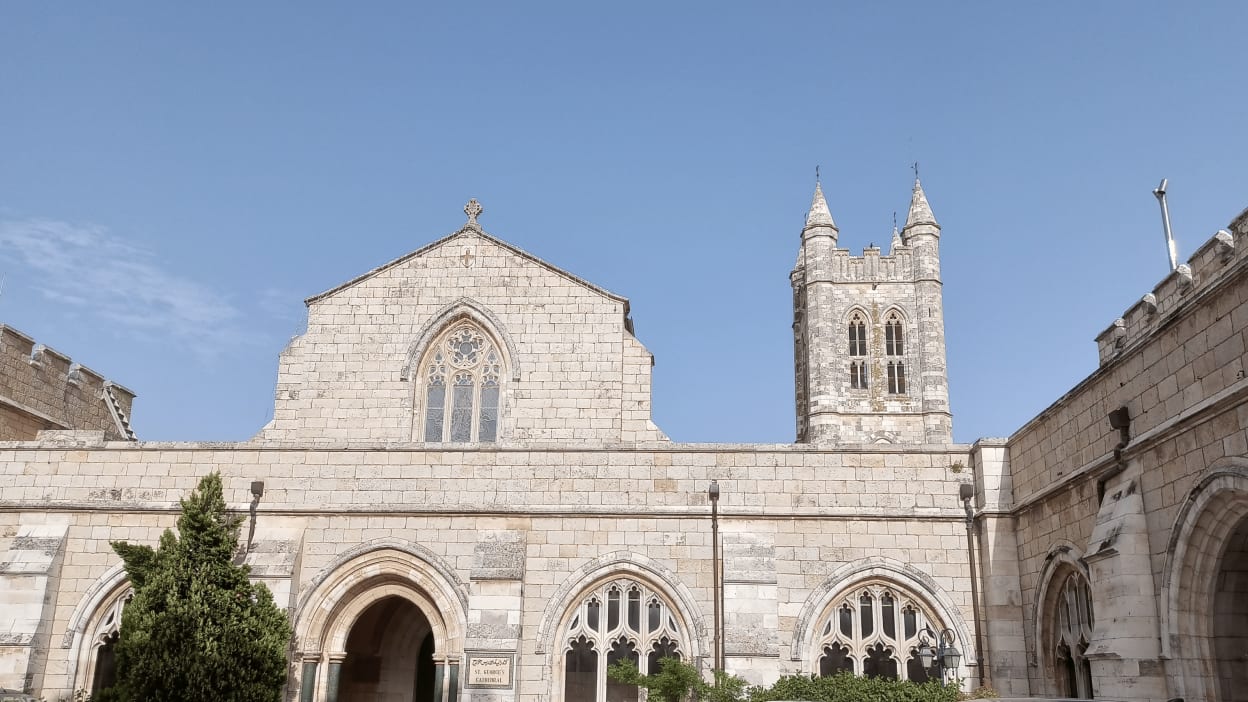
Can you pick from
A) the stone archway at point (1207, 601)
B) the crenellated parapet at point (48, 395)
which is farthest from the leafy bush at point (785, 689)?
the crenellated parapet at point (48, 395)

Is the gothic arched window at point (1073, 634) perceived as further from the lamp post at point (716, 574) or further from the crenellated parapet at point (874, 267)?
the crenellated parapet at point (874, 267)

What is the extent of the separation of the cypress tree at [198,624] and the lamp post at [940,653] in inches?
326

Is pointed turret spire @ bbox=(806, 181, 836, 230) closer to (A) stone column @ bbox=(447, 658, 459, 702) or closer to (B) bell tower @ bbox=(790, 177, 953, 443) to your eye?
(B) bell tower @ bbox=(790, 177, 953, 443)

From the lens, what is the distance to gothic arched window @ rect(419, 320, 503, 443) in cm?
2141

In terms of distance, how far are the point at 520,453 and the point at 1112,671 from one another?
27.2ft

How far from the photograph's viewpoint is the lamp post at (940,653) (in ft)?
43.7

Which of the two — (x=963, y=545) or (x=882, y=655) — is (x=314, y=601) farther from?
(x=963, y=545)

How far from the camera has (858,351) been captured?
152ft

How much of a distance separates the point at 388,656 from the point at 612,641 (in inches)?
206

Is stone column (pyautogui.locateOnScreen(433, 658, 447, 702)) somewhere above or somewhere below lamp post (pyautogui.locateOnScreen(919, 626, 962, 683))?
below

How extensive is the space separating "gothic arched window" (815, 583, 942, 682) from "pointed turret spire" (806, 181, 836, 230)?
35.2 m

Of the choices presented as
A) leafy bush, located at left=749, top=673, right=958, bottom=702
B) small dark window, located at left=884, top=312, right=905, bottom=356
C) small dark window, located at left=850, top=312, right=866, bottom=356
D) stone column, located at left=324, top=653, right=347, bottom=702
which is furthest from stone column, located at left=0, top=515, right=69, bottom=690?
small dark window, located at left=884, top=312, right=905, bottom=356

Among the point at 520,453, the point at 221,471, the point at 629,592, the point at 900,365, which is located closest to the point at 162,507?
the point at 221,471

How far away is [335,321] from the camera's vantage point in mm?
21609
